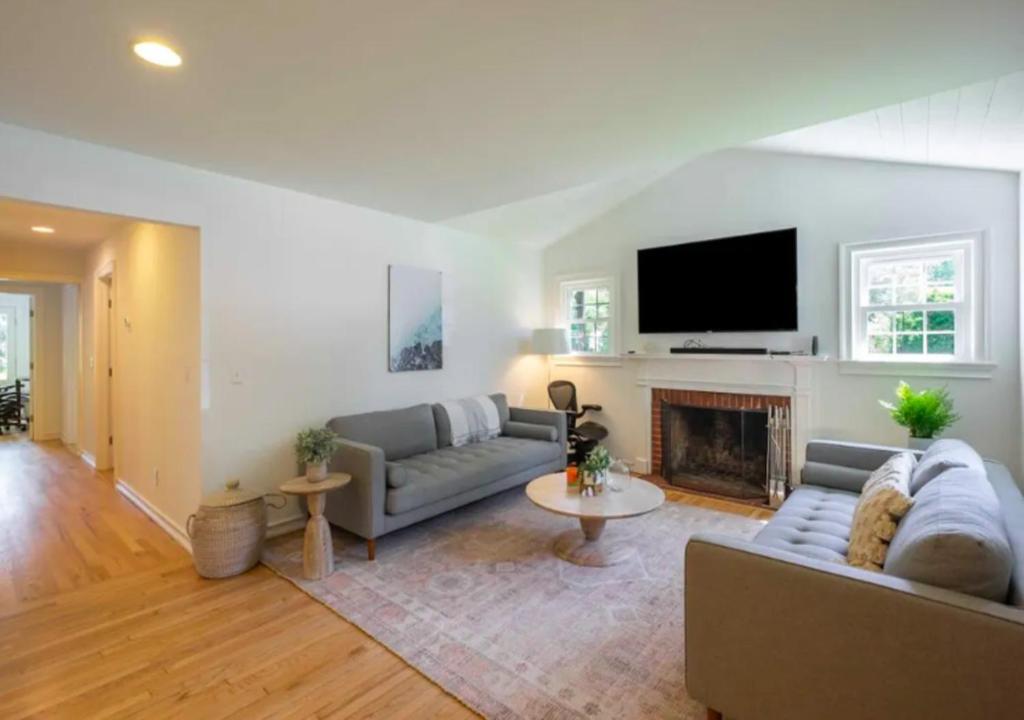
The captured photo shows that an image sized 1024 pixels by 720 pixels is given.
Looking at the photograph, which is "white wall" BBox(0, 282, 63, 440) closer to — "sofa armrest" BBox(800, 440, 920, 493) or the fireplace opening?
the fireplace opening

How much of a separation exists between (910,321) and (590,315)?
2.88 m

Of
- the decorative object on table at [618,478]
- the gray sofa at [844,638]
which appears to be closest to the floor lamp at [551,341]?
the decorative object on table at [618,478]

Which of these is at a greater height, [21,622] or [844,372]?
[844,372]

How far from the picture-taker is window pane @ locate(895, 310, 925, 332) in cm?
369

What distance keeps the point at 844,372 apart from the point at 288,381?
4.36 m

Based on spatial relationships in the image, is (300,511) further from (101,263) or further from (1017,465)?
(1017,465)

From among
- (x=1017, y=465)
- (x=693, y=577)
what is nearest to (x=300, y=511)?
(x=693, y=577)

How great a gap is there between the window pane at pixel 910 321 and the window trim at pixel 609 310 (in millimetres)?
2375

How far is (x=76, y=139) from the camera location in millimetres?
2582

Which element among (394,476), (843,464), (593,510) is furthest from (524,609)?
(843,464)

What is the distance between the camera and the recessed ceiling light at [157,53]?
1766 mm

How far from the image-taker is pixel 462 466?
3.64m

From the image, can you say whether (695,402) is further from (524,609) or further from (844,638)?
(844,638)

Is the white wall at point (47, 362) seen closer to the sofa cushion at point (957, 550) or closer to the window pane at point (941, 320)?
the sofa cushion at point (957, 550)
